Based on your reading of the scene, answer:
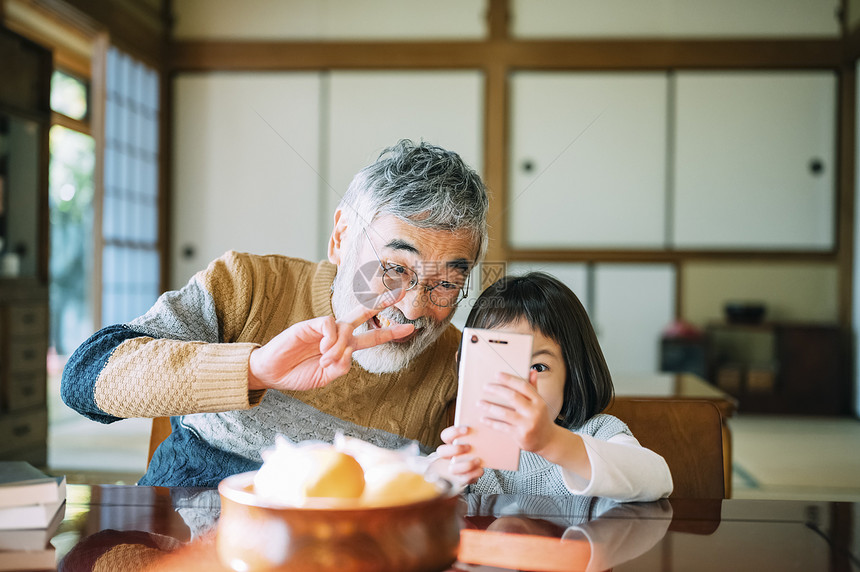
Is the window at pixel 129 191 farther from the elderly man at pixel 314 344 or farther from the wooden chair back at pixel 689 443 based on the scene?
the wooden chair back at pixel 689 443

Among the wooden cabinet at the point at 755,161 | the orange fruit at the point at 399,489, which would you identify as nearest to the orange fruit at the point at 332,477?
the orange fruit at the point at 399,489

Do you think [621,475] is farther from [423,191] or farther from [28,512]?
[28,512]

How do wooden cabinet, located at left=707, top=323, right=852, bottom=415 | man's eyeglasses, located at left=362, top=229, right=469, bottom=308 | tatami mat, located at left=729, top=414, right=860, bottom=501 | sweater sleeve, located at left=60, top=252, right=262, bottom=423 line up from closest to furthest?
1. sweater sleeve, located at left=60, top=252, right=262, bottom=423
2. man's eyeglasses, located at left=362, top=229, right=469, bottom=308
3. tatami mat, located at left=729, top=414, right=860, bottom=501
4. wooden cabinet, located at left=707, top=323, right=852, bottom=415

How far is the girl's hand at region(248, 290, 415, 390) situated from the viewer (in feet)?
2.70

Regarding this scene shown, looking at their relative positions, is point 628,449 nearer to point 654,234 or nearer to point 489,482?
point 489,482

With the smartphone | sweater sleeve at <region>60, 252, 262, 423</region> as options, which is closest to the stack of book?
sweater sleeve at <region>60, 252, 262, 423</region>

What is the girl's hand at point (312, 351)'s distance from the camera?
0.82 m

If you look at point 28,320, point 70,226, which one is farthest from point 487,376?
point 70,226

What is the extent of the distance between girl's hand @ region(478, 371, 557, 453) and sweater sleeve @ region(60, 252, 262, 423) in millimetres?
312

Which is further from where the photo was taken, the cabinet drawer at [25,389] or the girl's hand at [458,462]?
the cabinet drawer at [25,389]

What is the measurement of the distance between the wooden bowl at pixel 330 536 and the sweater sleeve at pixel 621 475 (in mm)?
388

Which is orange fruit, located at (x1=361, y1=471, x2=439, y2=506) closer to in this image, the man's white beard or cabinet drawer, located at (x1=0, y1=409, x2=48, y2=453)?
the man's white beard

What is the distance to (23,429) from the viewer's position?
11.0 ft

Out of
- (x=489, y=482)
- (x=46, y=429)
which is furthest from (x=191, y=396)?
(x=46, y=429)
